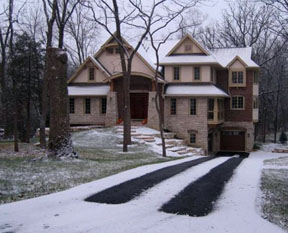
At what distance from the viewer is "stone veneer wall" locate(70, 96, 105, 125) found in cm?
3084

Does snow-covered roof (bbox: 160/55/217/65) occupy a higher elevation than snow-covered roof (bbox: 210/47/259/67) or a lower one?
lower

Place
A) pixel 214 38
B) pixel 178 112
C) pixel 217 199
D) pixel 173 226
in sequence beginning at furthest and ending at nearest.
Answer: pixel 214 38 < pixel 178 112 < pixel 217 199 < pixel 173 226

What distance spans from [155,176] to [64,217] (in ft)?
15.4

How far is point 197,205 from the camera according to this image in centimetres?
727

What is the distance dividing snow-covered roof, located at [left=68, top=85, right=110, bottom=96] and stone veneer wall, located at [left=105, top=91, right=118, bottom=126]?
31.7 inches

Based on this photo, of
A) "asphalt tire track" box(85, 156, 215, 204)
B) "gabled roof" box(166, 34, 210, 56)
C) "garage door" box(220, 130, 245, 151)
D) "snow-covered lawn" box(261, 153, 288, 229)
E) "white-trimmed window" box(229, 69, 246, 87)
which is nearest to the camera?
"snow-covered lawn" box(261, 153, 288, 229)

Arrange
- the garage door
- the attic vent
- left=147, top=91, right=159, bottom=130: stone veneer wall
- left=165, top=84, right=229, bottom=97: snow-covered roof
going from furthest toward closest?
the garage door
the attic vent
left=147, top=91, right=159, bottom=130: stone veneer wall
left=165, top=84, right=229, bottom=97: snow-covered roof

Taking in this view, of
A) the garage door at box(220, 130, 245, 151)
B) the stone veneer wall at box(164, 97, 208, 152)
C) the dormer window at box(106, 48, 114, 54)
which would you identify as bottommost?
the garage door at box(220, 130, 245, 151)

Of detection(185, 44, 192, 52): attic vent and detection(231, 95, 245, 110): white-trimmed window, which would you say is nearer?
detection(185, 44, 192, 52): attic vent

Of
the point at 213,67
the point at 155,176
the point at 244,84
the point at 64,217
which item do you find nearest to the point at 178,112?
the point at 213,67

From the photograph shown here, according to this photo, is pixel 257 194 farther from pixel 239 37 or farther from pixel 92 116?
pixel 239 37

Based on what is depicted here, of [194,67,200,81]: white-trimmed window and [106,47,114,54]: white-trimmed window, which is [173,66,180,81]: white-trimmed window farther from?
[106,47,114,54]: white-trimmed window

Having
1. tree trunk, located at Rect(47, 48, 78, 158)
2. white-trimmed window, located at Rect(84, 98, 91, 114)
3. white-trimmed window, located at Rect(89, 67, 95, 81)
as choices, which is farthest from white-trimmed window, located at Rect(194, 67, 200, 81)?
tree trunk, located at Rect(47, 48, 78, 158)

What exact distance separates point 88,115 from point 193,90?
30.1ft
